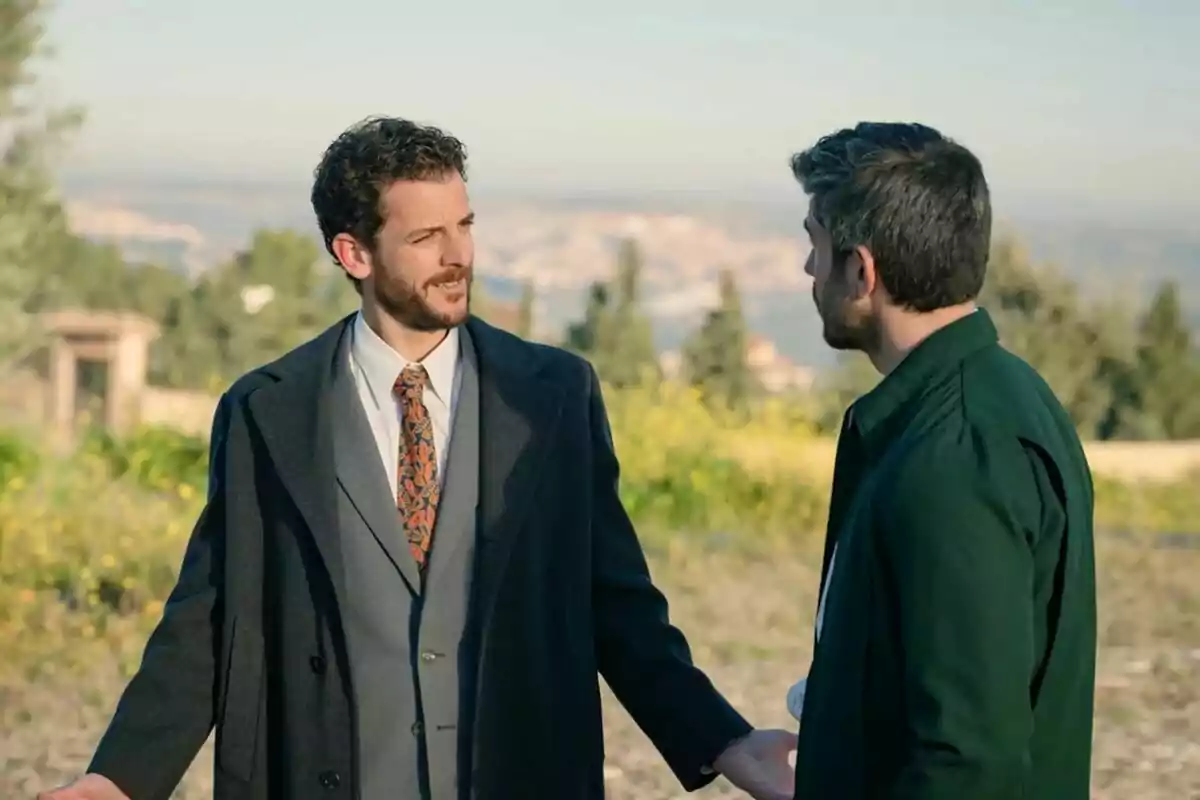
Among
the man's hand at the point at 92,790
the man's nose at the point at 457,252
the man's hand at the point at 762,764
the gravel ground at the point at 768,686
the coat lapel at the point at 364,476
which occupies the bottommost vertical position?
the gravel ground at the point at 768,686

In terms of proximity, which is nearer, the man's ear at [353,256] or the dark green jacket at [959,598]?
the dark green jacket at [959,598]

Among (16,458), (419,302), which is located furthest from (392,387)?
(16,458)

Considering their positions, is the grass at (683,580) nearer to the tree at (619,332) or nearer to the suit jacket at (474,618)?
the tree at (619,332)

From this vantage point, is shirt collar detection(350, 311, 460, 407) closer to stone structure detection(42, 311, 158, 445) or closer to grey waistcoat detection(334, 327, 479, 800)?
grey waistcoat detection(334, 327, 479, 800)

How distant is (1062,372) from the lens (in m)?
16.8

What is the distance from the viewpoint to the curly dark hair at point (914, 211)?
2.02 m

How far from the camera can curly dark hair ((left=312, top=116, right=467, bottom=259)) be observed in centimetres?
289

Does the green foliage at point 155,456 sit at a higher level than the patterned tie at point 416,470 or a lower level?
lower

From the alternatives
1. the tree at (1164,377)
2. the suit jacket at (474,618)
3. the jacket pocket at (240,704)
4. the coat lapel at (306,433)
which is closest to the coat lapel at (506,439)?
the suit jacket at (474,618)

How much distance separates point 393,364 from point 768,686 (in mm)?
5161

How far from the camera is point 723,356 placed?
16609mm

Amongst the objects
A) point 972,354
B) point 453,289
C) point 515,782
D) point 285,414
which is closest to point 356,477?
point 285,414

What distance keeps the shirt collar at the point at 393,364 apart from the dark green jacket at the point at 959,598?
0.94m

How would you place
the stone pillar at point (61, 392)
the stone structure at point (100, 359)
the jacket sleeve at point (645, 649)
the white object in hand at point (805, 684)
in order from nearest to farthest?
the white object in hand at point (805, 684)
the jacket sleeve at point (645, 649)
the stone pillar at point (61, 392)
the stone structure at point (100, 359)
